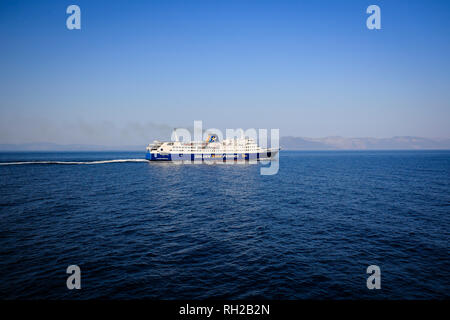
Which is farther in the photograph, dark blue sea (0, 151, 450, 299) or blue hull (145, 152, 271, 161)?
blue hull (145, 152, 271, 161)

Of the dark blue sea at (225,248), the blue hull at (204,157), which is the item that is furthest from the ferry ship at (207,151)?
the dark blue sea at (225,248)

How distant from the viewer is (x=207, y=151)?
375ft

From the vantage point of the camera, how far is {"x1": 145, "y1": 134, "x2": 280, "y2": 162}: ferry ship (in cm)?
11338

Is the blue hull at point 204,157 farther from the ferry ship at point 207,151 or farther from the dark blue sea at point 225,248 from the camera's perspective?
the dark blue sea at point 225,248

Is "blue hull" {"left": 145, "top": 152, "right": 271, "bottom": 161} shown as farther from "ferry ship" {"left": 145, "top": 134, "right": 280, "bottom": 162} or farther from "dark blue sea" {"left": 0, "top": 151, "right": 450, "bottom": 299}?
"dark blue sea" {"left": 0, "top": 151, "right": 450, "bottom": 299}

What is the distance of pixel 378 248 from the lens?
19.5 m

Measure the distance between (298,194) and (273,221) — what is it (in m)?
17.0

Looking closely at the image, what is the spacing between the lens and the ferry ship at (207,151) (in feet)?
372

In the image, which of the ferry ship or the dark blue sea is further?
the ferry ship

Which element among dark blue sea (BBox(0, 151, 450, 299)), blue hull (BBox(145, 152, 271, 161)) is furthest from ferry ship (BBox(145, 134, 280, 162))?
dark blue sea (BBox(0, 151, 450, 299))

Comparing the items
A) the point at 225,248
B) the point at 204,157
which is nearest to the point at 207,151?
the point at 204,157

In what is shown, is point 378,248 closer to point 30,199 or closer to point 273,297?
point 273,297

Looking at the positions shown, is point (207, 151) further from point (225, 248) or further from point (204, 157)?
point (225, 248)

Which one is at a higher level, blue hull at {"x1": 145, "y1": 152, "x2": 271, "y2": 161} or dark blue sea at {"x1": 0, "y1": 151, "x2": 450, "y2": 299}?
blue hull at {"x1": 145, "y1": 152, "x2": 271, "y2": 161}
